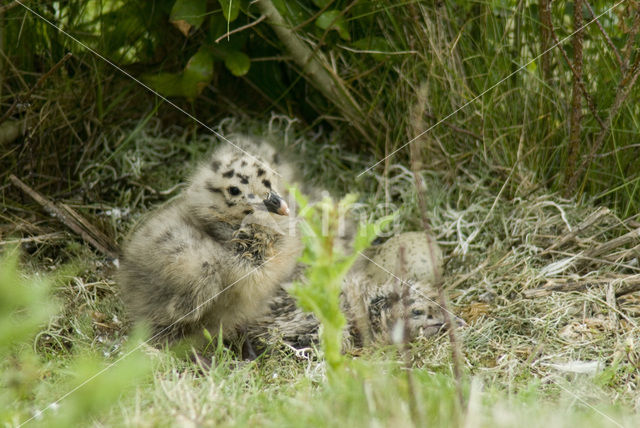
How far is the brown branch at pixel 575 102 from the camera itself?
2623 mm

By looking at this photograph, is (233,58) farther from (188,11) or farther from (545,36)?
(545,36)

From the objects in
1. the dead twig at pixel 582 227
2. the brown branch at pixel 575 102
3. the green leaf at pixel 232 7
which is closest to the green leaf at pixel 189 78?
the green leaf at pixel 232 7

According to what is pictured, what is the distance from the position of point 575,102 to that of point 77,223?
2.24 m

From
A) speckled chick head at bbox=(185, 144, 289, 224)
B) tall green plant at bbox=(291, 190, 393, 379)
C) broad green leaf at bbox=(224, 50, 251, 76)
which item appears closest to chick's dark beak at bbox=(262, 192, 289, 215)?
speckled chick head at bbox=(185, 144, 289, 224)

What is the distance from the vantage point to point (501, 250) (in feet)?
9.48

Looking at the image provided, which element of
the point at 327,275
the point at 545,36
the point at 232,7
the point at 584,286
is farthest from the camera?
the point at 545,36

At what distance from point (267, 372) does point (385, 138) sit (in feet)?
5.02

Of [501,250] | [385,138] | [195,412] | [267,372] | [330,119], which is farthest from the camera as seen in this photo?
[330,119]

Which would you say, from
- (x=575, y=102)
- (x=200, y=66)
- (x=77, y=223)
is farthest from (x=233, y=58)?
(x=575, y=102)

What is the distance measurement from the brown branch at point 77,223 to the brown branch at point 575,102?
207cm

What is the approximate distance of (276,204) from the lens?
230 centimetres

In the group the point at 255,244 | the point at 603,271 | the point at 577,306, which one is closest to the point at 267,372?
the point at 255,244

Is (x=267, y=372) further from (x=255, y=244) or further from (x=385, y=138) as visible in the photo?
(x=385, y=138)

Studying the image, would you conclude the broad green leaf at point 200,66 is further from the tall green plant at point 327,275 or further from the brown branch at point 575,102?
the tall green plant at point 327,275
